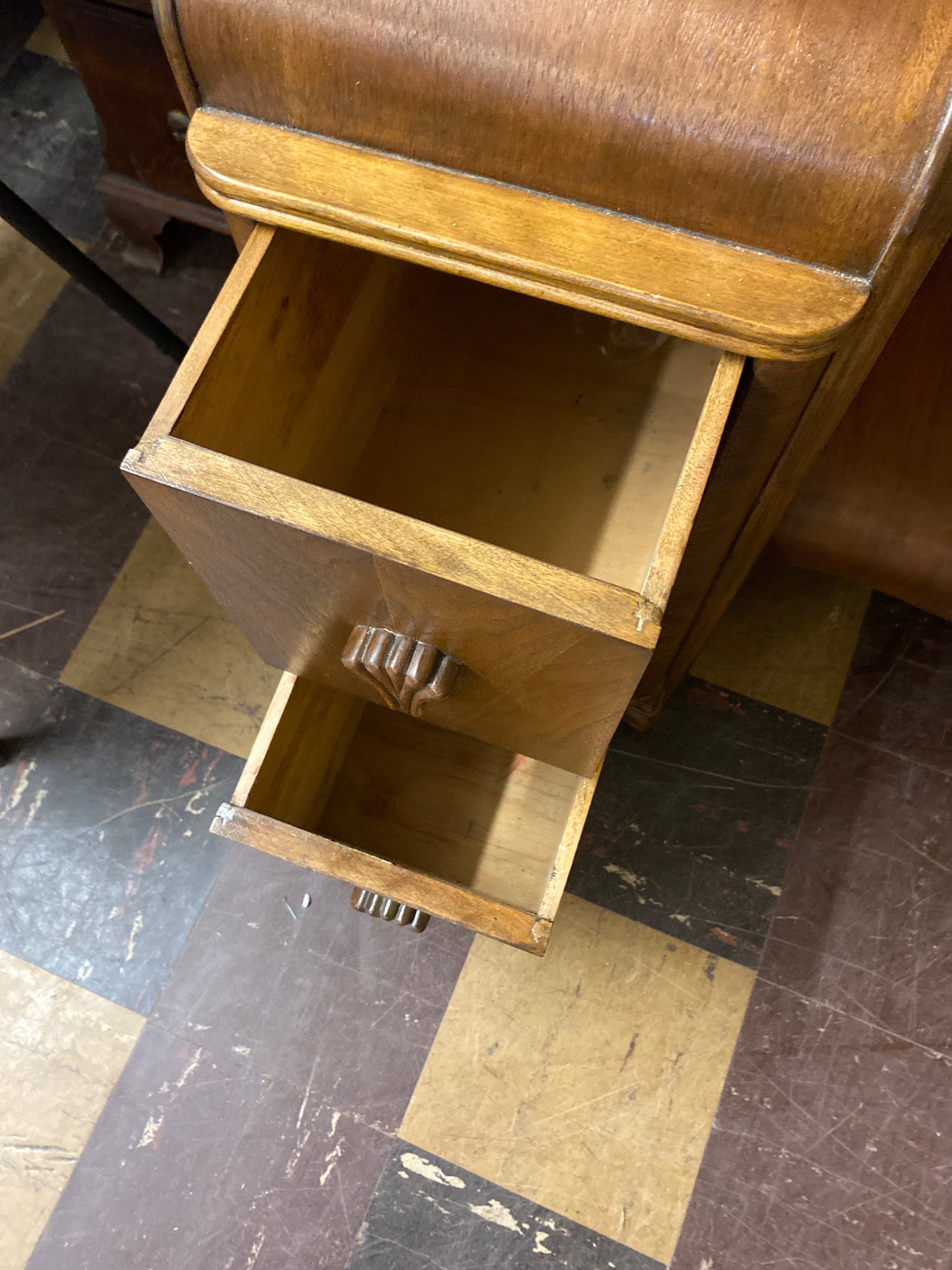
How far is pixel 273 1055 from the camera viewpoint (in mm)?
1128

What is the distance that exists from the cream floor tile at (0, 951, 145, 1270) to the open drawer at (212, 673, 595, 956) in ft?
1.42

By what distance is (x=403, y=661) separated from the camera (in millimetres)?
654

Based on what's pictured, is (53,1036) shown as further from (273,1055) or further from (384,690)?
(384,690)

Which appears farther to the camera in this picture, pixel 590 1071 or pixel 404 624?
pixel 590 1071

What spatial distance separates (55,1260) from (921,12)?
1.39 m

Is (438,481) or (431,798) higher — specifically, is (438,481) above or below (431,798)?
above

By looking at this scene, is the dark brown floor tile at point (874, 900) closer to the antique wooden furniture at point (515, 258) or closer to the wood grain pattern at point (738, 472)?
the wood grain pattern at point (738, 472)

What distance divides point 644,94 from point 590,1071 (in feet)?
3.37

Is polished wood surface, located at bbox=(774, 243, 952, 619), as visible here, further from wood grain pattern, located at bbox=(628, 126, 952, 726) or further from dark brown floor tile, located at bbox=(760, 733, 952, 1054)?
dark brown floor tile, located at bbox=(760, 733, 952, 1054)

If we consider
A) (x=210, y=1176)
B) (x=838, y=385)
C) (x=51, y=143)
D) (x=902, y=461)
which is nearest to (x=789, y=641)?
(x=902, y=461)

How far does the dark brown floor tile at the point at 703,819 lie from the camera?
1.17m

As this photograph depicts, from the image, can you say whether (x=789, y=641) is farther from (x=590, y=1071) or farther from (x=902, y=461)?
(x=590, y=1071)

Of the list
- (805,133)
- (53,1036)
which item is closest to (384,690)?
(805,133)

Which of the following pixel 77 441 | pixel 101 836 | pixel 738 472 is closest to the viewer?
pixel 738 472
